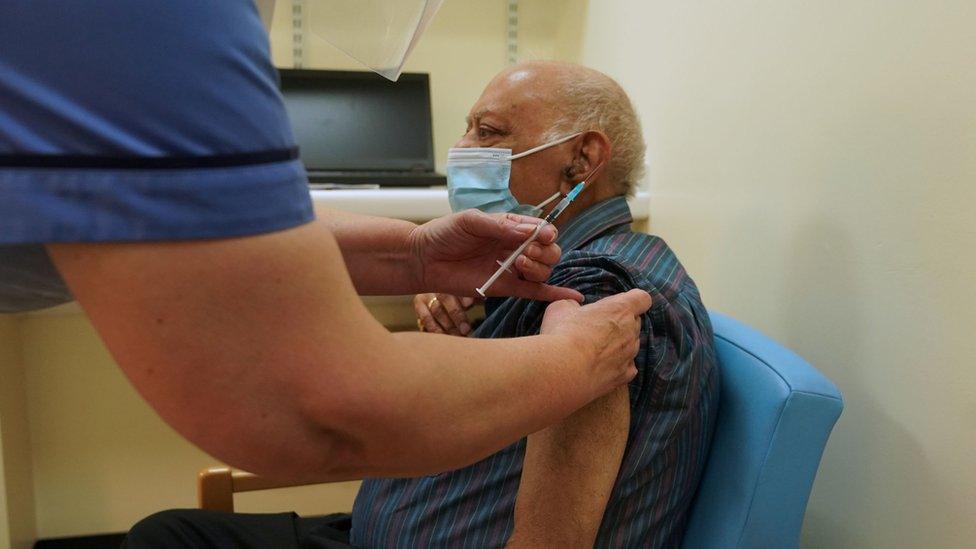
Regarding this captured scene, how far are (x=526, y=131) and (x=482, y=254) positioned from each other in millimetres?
358

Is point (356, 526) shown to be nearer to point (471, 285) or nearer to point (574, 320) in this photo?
point (471, 285)

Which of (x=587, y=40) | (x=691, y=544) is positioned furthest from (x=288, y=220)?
(x=587, y=40)

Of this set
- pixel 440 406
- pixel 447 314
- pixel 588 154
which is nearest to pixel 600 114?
pixel 588 154

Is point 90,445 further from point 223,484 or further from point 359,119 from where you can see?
point 359,119

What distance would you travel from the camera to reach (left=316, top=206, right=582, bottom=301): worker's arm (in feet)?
3.18

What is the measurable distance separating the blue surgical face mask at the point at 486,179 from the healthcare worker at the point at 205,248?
2.61ft

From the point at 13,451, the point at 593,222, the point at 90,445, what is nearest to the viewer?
the point at 593,222

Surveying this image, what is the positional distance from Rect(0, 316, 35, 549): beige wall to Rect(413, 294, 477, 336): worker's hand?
1261mm

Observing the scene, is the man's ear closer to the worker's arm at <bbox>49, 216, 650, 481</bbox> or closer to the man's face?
the man's face

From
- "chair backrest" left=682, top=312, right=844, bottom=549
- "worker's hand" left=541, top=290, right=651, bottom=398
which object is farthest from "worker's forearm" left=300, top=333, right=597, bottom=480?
"chair backrest" left=682, top=312, right=844, bottom=549

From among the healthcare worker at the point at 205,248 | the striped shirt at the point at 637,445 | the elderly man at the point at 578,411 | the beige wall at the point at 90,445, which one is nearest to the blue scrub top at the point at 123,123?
the healthcare worker at the point at 205,248

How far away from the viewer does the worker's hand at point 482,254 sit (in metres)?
0.94

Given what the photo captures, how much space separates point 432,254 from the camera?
3.54ft

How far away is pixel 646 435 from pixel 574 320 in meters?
0.30
